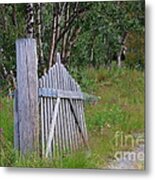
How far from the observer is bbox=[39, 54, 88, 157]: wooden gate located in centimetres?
221

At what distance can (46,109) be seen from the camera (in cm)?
224

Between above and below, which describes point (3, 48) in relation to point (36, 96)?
above

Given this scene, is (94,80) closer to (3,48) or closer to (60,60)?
(60,60)

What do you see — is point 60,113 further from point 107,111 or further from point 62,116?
point 107,111

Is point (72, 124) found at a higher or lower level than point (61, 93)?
lower

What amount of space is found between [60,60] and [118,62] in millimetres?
236

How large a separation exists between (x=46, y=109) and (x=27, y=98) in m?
0.09

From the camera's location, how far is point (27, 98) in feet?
7.38

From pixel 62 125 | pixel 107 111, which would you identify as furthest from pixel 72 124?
pixel 107 111

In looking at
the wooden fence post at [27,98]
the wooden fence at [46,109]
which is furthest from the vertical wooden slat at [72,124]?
the wooden fence post at [27,98]

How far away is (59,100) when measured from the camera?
2.22 meters

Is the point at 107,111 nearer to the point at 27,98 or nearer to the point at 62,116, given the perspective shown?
the point at 62,116

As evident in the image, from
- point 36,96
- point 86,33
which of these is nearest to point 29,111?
point 36,96

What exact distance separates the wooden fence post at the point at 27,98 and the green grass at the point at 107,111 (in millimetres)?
113
